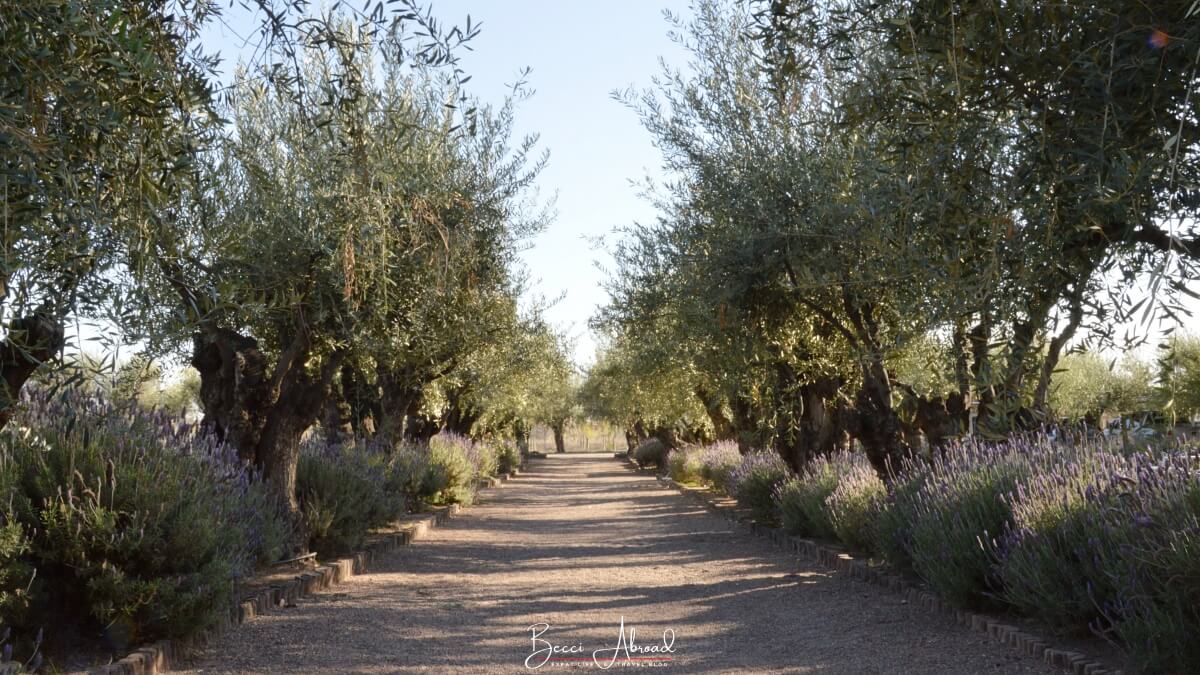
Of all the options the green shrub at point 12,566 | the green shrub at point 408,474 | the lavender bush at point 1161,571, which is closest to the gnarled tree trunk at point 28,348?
the green shrub at point 12,566

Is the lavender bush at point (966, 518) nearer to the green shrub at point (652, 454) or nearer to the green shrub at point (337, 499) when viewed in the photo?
the green shrub at point (337, 499)

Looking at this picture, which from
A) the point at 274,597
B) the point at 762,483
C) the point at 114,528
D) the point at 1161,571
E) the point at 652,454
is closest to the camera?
the point at 1161,571

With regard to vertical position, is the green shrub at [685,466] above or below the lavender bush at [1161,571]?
above

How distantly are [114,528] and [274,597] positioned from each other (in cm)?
308

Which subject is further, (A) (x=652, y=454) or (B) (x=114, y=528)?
(A) (x=652, y=454)

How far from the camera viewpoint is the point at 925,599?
9.68 meters

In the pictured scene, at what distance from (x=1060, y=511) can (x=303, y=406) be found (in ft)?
27.4

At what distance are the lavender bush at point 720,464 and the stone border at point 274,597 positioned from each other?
859 cm

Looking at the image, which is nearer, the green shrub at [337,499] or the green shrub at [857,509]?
the green shrub at [857,509]

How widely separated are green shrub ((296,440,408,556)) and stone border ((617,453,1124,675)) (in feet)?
19.7

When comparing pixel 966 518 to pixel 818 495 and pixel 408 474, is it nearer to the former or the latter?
pixel 818 495

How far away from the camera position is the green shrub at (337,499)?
13.3m

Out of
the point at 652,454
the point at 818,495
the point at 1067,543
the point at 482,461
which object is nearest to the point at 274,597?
the point at 1067,543

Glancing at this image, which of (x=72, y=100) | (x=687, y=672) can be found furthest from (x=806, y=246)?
(x=72, y=100)
